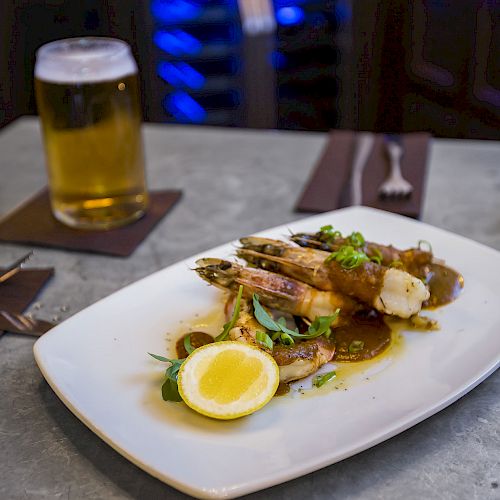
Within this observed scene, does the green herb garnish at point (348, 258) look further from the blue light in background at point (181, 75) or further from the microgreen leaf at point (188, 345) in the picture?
the blue light in background at point (181, 75)

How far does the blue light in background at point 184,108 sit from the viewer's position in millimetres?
4027

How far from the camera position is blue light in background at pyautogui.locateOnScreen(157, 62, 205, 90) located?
13.0 ft

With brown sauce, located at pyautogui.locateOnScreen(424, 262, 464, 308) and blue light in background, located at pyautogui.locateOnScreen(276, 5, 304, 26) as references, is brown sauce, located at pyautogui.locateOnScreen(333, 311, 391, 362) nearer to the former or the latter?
brown sauce, located at pyautogui.locateOnScreen(424, 262, 464, 308)

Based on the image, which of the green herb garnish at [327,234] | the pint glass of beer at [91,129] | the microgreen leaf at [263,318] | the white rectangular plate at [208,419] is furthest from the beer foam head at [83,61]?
the microgreen leaf at [263,318]

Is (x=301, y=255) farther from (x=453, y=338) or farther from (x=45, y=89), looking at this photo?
(x=45, y=89)

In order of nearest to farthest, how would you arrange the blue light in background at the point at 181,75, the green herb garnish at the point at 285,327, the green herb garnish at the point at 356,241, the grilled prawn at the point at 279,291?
the green herb garnish at the point at 285,327, the grilled prawn at the point at 279,291, the green herb garnish at the point at 356,241, the blue light in background at the point at 181,75

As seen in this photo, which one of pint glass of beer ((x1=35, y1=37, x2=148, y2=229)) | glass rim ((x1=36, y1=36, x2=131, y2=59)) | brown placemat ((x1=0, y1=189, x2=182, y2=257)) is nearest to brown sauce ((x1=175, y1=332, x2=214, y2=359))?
brown placemat ((x1=0, y1=189, x2=182, y2=257))

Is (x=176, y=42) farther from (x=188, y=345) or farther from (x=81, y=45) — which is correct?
(x=188, y=345)

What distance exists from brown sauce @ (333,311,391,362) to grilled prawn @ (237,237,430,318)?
1.5 inches

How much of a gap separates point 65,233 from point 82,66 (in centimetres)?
41

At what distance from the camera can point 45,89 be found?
5.61 ft

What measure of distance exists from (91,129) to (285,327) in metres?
0.75

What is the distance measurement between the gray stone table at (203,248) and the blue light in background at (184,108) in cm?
147

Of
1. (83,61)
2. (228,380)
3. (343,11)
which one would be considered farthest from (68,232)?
(343,11)
